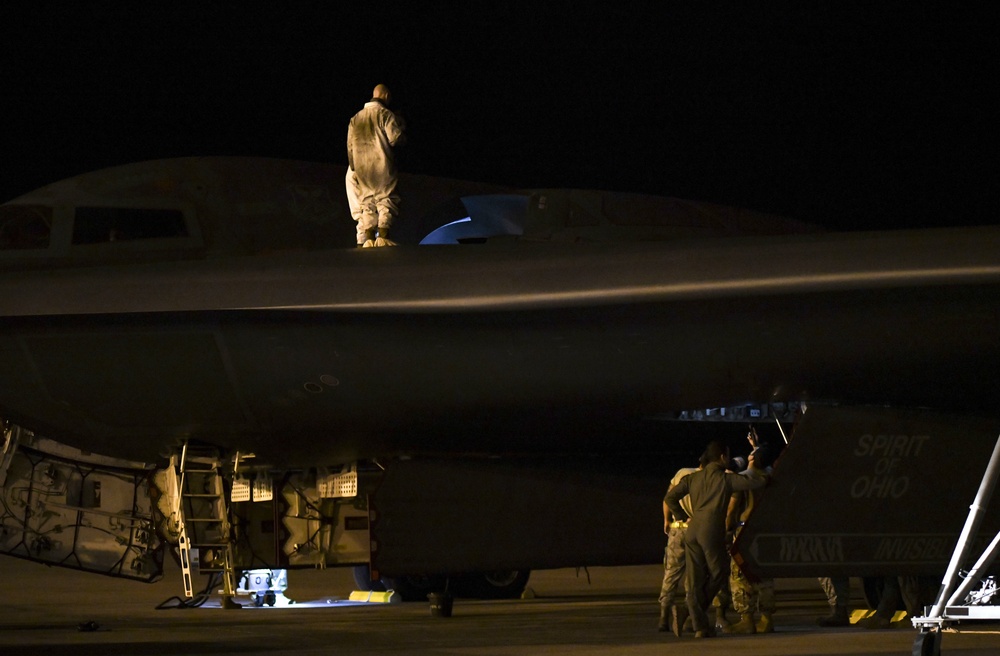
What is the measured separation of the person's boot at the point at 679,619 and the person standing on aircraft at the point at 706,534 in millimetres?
266

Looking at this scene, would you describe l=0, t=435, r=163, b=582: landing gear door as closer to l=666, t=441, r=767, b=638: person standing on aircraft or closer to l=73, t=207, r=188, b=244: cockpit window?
l=73, t=207, r=188, b=244: cockpit window

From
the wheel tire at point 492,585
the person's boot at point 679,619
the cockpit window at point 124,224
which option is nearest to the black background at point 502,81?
the wheel tire at point 492,585

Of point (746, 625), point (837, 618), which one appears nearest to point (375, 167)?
point (746, 625)

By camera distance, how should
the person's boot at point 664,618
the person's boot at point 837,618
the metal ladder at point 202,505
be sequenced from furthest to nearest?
the person's boot at point 837,618
the metal ladder at point 202,505
the person's boot at point 664,618

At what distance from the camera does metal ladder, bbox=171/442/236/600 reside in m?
10.7

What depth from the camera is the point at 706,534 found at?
9500 mm

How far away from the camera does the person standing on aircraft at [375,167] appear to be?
10.6 meters

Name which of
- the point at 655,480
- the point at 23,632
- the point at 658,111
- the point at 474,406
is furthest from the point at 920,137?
the point at 23,632

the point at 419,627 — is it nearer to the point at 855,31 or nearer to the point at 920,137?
the point at 920,137

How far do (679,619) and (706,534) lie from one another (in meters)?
0.86

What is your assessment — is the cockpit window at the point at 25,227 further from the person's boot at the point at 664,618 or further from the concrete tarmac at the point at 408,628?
the person's boot at the point at 664,618

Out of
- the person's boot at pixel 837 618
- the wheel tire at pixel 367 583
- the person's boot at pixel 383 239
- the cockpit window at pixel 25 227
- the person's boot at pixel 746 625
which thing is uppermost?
the cockpit window at pixel 25 227

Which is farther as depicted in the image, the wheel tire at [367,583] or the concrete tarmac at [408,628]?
the wheel tire at [367,583]

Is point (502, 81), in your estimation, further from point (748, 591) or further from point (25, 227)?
point (748, 591)
